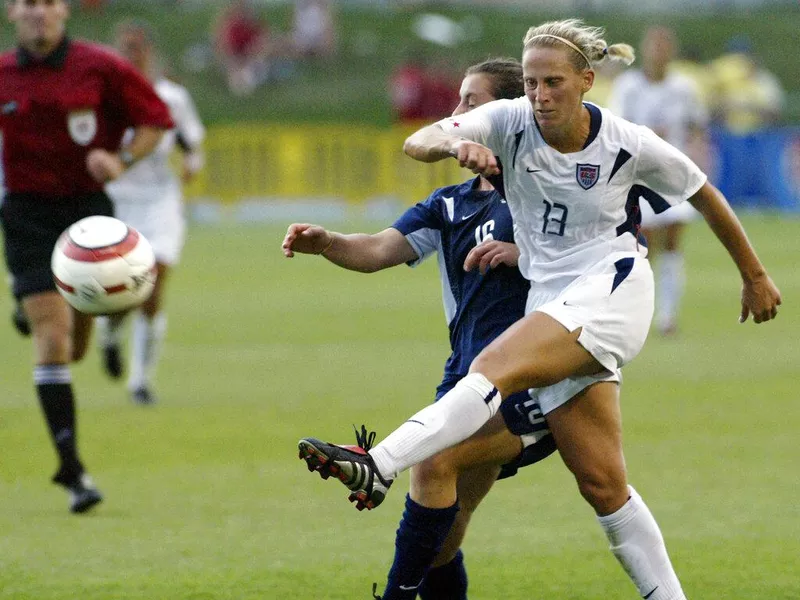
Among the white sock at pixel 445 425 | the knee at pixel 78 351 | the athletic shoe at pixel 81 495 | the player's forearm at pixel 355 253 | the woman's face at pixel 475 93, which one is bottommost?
the knee at pixel 78 351

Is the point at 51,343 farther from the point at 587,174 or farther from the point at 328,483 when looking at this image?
the point at 587,174

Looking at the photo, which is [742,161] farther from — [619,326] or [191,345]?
[619,326]

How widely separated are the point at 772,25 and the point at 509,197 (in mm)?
38574

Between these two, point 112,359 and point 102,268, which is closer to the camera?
point 102,268

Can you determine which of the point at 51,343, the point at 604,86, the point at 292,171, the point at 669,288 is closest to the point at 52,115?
the point at 51,343

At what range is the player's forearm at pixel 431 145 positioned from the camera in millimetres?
4629

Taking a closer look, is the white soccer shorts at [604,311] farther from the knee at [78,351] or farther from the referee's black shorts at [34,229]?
the knee at [78,351]

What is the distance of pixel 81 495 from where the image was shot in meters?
7.47

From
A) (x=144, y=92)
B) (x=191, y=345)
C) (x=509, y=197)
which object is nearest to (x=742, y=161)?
(x=191, y=345)

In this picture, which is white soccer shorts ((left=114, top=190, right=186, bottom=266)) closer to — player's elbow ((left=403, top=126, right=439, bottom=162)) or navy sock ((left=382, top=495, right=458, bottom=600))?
navy sock ((left=382, top=495, right=458, bottom=600))

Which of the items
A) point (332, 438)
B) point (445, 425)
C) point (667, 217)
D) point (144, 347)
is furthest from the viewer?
point (667, 217)

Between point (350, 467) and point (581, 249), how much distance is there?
3.87ft

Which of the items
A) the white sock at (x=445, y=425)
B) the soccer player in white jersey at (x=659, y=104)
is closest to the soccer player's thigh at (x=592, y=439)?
the white sock at (x=445, y=425)

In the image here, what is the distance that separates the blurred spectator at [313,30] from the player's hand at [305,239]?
105 ft
